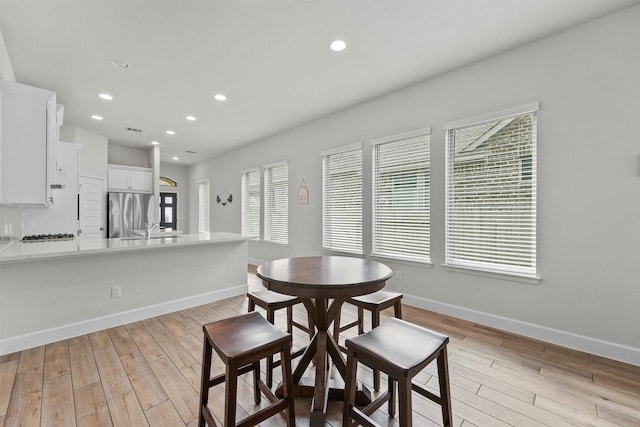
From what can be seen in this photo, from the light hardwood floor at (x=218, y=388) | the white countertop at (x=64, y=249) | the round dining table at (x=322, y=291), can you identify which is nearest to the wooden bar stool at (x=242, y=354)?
the round dining table at (x=322, y=291)

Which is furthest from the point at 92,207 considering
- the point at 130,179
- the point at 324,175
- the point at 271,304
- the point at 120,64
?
the point at 271,304

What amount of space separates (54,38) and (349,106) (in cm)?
339

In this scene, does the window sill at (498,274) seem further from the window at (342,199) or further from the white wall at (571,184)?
the window at (342,199)

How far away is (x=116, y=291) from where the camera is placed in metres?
2.96

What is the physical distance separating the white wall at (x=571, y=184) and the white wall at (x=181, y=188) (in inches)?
311

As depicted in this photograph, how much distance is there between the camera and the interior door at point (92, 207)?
537 cm

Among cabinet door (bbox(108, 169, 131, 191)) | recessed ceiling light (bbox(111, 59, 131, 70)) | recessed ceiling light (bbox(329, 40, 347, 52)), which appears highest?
recessed ceiling light (bbox(329, 40, 347, 52))

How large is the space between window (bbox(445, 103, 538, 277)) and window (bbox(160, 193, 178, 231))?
8.23m

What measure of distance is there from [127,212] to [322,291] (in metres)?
6.46

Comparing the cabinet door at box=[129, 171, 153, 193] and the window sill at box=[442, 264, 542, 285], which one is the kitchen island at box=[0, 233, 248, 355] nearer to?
the window sill at box=[442, 264, 542, 285]

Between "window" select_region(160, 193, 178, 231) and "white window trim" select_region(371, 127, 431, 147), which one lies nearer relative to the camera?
"white window trim" select_region(371, 127, 431, 147)

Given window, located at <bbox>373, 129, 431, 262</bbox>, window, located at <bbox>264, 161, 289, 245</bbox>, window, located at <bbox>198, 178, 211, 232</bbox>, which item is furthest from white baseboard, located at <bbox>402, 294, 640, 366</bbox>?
window, located at <bbox>198, 178, 211, 232</bbox>

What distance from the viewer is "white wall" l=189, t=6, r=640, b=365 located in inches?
88.4

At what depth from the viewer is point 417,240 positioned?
353cm
